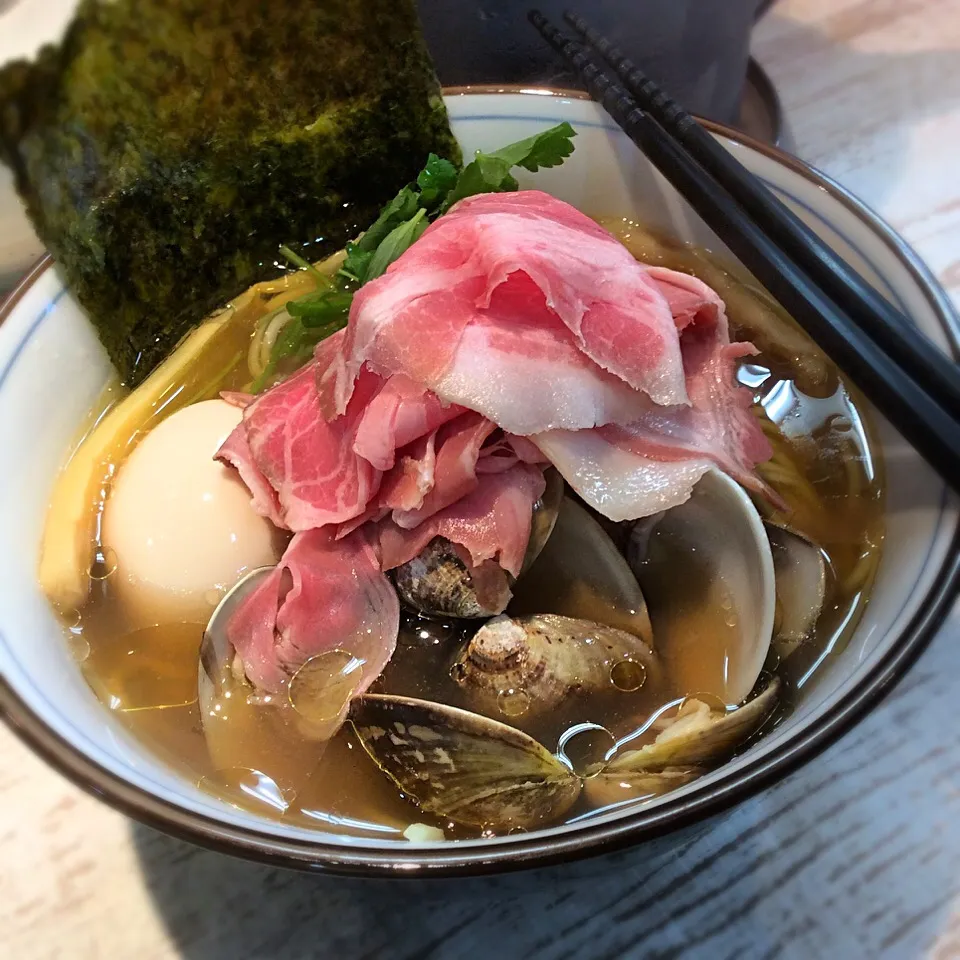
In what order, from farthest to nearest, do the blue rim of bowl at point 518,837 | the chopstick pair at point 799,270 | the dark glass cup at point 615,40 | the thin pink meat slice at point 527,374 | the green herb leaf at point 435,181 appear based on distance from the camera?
the dark glass cup at point 615,40 → the green herb leaf at point 435,181 → the thin pink meat slice at point 527,374 → the chopstick pair at point 799,270 → the blue rim of bowl at point 518,837

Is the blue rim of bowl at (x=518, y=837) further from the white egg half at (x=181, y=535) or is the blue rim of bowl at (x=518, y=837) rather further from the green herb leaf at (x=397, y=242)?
the green herb leaf at (x=397, y=242)

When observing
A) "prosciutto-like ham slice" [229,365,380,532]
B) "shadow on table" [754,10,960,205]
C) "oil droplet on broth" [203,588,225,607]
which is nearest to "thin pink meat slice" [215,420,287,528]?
"prosciutto-like ham slice" [229,365,380,532]

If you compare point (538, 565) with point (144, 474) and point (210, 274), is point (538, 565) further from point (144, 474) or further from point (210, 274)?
point (210, 274)

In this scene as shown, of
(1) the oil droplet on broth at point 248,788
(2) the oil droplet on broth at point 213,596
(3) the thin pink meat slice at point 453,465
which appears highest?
(3) the thin pink meat slice at point 453,465

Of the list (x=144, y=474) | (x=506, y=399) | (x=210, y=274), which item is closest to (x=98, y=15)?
(x=210, y=274)

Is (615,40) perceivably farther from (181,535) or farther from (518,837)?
(518,837)

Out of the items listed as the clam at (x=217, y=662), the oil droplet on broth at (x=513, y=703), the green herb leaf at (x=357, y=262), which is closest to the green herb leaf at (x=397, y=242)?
the green herb leaf at (x=357, y=262)
